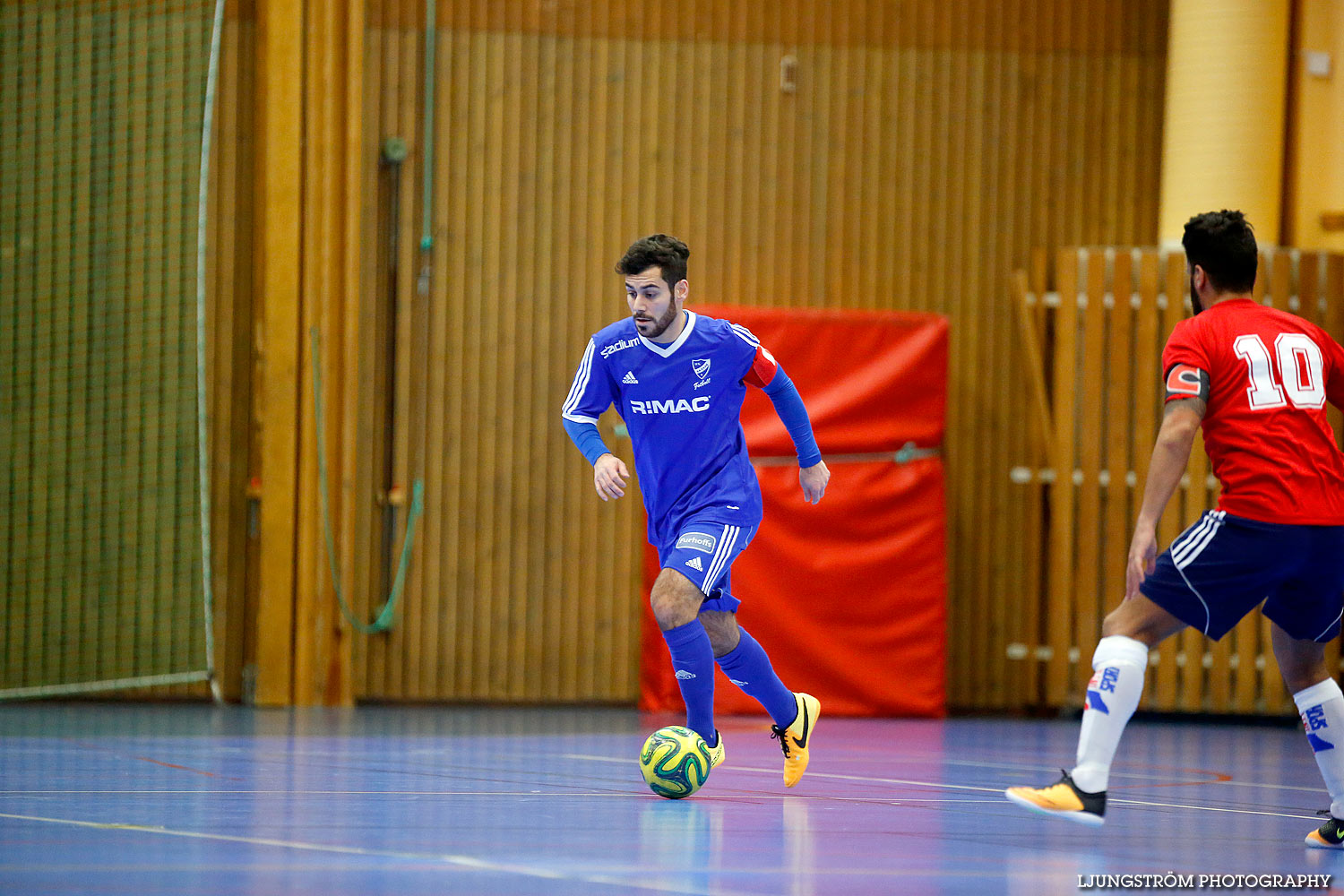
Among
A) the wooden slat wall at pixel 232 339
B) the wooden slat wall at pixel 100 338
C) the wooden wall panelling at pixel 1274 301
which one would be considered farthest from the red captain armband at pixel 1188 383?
the wooden slat wall at pixel 100 338

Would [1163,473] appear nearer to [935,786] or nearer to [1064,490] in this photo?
[935,786]

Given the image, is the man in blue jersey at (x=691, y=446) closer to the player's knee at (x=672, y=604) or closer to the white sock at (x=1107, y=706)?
the player's knee at (x=672, y=604)

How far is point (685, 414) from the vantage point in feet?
16.6

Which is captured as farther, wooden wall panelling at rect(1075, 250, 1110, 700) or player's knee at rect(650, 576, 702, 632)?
wooden wall panelling at rect(1075, 250, 1110, 700)

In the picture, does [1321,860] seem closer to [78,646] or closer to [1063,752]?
[1063,752]

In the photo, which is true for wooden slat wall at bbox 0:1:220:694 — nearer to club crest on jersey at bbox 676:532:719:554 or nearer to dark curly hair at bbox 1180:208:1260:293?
club crest on jersey at bbox 676:532:719:554

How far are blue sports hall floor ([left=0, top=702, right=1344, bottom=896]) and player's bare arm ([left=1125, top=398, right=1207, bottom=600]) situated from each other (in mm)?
723

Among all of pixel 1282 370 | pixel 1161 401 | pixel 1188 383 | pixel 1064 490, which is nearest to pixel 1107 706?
pixel 1188 383

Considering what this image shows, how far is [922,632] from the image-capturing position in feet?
29.1

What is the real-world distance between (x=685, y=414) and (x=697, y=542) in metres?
0.48

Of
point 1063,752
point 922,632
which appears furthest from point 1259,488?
point 922,632

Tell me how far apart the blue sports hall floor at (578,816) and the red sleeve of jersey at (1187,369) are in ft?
3.80

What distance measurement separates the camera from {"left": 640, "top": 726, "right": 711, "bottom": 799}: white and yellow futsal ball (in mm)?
4641

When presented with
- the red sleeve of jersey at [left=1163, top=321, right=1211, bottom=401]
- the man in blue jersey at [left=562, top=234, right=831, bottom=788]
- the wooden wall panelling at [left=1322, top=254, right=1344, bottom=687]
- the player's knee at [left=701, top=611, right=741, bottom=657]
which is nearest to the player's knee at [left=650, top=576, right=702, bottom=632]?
the man in blue jersey at [left=562, top=234, right=831, bottom=788]
